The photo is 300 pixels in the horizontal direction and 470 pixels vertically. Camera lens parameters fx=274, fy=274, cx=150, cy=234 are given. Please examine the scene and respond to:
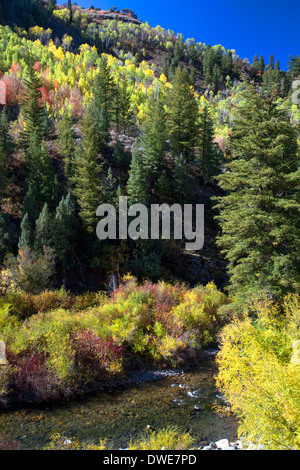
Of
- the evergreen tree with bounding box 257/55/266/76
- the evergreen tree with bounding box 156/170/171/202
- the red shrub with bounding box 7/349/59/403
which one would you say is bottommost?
the red shrub with bounding box 7/349/59/403

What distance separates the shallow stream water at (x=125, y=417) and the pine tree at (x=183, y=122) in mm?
33612

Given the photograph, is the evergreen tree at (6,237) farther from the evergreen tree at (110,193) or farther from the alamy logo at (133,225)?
the evergreen tree at (110,193)

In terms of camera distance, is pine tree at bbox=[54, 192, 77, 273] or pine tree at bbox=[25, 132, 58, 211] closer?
pine tree at bbox=[54, 192, 77, 273]

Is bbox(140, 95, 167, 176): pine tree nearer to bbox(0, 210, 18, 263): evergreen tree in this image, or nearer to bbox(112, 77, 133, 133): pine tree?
bbox(112, 77, 133, 133): pine tree

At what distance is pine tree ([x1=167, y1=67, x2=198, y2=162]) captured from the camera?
4031 centimetres

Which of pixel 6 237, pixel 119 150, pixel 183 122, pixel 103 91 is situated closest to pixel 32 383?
pixel 6 237

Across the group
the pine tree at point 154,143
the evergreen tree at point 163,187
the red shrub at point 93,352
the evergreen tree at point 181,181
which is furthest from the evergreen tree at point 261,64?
the red shrub at point 93,352

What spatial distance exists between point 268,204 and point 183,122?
29.3 meters

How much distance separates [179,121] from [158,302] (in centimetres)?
3127

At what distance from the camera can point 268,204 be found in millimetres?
15609

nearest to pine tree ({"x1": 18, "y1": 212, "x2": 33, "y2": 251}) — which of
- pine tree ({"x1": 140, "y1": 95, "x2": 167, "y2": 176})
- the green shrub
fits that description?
pine tree ({"x1": 140, "y1": 95, "x2": 167, "y2": 176})

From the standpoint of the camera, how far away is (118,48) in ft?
423

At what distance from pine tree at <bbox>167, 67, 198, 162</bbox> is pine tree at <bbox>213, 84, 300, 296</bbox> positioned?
81.3ft

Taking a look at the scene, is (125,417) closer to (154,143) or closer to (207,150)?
(154,143)
